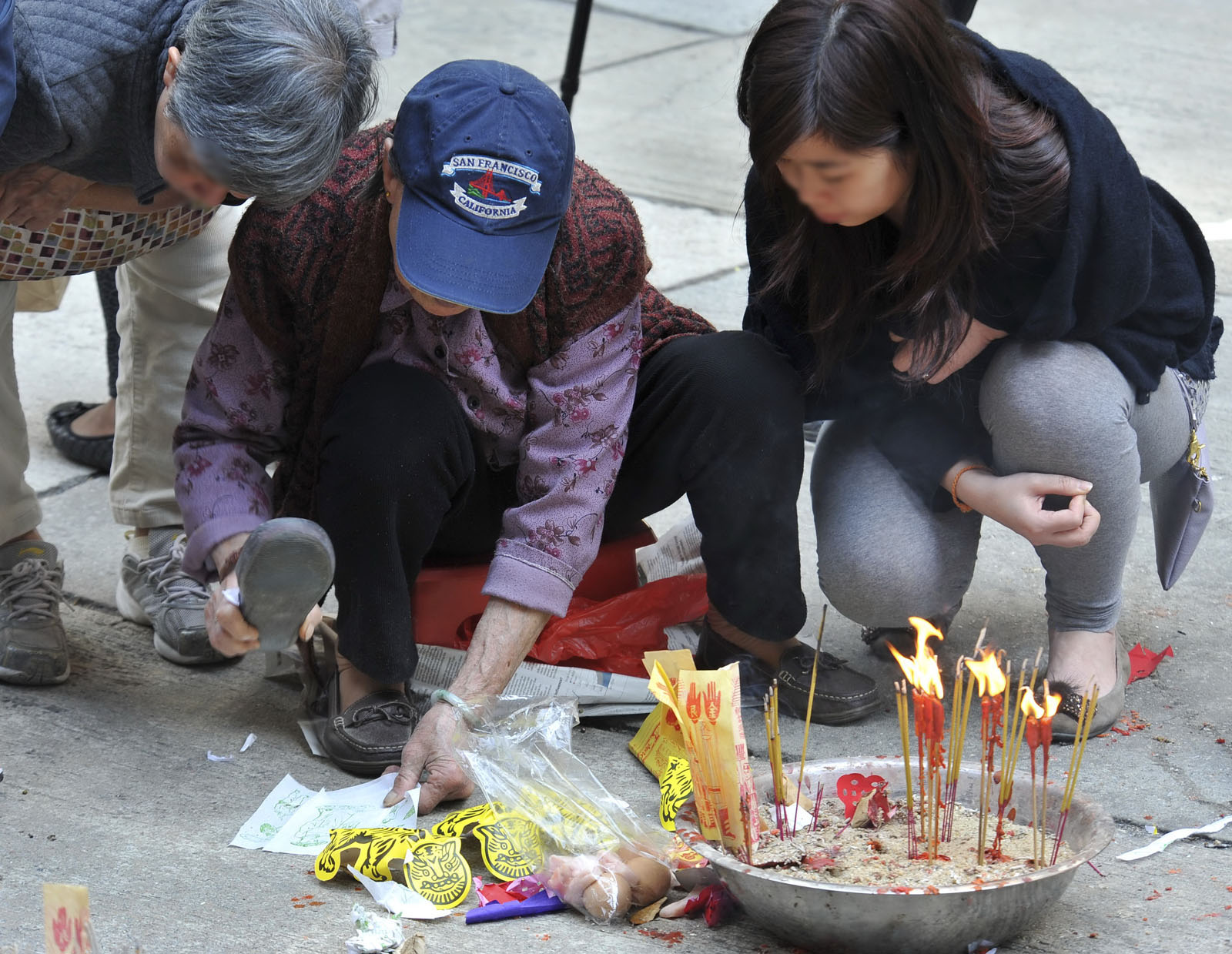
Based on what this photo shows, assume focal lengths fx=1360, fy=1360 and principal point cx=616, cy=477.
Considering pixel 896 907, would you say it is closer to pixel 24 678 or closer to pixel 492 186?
pixel 492 186

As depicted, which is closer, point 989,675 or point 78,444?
point 989,675

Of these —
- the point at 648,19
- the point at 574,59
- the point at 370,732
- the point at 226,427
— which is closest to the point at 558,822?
the point at 370,732

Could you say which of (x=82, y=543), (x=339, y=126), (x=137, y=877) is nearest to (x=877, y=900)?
(x=137, y=877)

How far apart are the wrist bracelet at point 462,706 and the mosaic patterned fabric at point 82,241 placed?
2.72 feet

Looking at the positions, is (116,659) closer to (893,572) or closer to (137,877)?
(137,877)

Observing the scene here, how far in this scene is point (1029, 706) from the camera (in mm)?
1423

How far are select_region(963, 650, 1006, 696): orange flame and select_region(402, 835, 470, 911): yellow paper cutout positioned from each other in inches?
24.1

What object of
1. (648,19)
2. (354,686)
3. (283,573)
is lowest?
(648,19)

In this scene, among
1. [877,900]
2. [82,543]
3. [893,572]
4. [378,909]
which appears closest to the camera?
[877,900]

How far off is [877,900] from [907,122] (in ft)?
2.92

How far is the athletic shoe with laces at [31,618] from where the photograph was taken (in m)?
2.01

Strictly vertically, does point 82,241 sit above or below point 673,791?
above

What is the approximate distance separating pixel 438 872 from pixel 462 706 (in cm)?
25

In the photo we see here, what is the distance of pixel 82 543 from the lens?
8.18 ft
